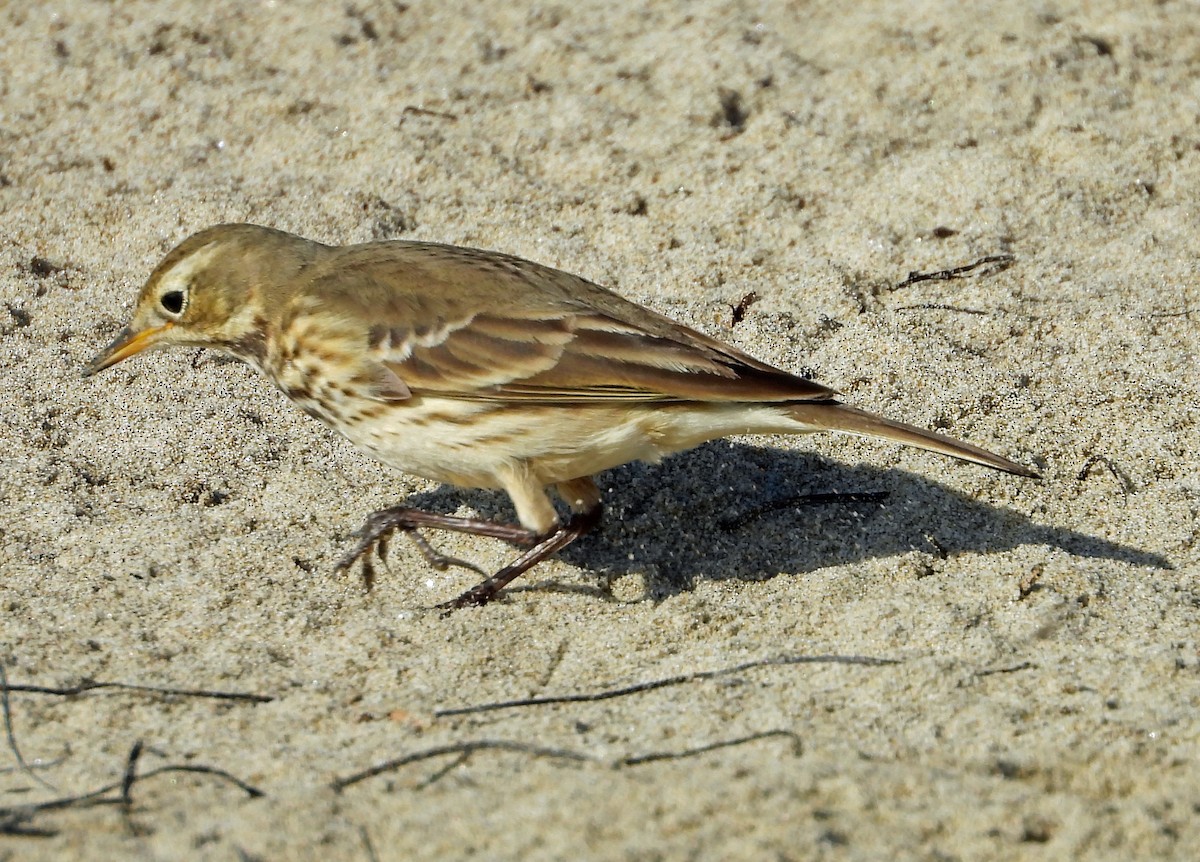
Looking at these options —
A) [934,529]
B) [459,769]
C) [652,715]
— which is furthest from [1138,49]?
[459,769]

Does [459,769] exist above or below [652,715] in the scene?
above

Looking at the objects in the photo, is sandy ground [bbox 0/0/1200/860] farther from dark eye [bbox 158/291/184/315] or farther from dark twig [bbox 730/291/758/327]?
dark eye [bbox 158/291/184/315]

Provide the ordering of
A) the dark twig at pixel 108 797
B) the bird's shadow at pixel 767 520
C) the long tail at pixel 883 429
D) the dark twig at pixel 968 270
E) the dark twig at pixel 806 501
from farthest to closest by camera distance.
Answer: the dark twig at pixel 968 270 → the dark twig at pixel 806 501 → the bird's shadow at pixel 767 520 → the long tail at pixel 883 429 → the dark twig at pixel 108 797

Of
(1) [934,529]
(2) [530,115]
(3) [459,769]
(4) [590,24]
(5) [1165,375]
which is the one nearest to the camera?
(3) [459,769]

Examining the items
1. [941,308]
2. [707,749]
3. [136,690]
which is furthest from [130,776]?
[941,308]

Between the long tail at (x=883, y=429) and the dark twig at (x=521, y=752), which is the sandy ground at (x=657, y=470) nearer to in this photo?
the dark twig at (x=521, y=752)

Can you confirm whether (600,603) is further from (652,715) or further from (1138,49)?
(1138,49)

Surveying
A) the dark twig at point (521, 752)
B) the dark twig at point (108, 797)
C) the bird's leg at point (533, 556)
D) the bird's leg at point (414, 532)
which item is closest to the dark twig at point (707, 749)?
the dark twig at point (521, 752)

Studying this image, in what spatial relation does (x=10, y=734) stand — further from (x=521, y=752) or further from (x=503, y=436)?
(x=503, y=436)
